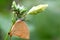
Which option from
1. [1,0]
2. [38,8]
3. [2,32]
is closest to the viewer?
[38,8]

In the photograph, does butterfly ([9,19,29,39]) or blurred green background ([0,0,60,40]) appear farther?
blurred green background ([0,0,60,40])

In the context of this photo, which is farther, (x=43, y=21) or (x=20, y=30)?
(x=43, y=21)

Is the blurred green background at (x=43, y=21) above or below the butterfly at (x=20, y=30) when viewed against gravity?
above

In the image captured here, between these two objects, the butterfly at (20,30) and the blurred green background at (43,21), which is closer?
the butterfly at (20,30)

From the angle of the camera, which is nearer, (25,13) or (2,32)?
(25,13)

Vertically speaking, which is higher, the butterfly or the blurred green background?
the blurred green background

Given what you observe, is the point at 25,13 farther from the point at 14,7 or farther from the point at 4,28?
the point at 4,28

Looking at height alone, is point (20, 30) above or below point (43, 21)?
below

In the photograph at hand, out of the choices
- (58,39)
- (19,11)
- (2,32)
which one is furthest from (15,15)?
(58,39)
